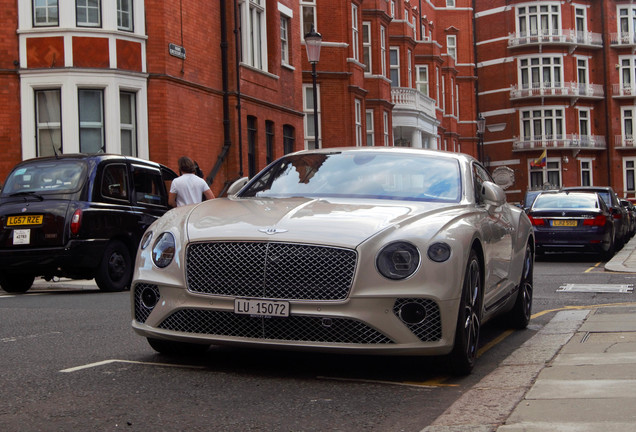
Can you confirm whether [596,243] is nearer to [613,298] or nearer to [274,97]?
[613,298]

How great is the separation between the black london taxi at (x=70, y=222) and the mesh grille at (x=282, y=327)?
6807 millimetres

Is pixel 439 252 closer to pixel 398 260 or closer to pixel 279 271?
pixel 398 260

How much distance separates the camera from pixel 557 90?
220 feet

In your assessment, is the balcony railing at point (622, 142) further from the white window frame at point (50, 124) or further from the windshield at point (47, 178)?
the windshield at point (47, 178)

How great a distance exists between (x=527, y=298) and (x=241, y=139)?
1924cm

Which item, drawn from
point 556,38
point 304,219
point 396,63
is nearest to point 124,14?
point 304,219

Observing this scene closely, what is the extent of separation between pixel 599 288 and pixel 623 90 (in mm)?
59698

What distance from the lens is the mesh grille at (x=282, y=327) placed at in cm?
552

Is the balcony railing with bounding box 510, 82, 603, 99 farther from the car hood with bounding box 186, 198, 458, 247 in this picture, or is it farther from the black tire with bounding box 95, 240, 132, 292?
the car hood with bounding box 186, 198, 458, 247

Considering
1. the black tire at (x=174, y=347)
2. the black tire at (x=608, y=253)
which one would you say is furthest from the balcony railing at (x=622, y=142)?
the black tire at (x=174, y=347)

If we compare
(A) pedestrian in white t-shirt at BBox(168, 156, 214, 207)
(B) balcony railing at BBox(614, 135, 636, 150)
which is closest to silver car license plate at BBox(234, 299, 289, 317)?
(A) pedestrian in white t-shirt at BBox(168, 156, 214, 207)

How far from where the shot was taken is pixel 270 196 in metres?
7.11

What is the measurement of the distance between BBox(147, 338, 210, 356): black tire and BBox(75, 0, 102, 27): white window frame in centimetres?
1726

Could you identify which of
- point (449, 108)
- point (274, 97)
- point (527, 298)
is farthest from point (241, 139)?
point (449, 108)
